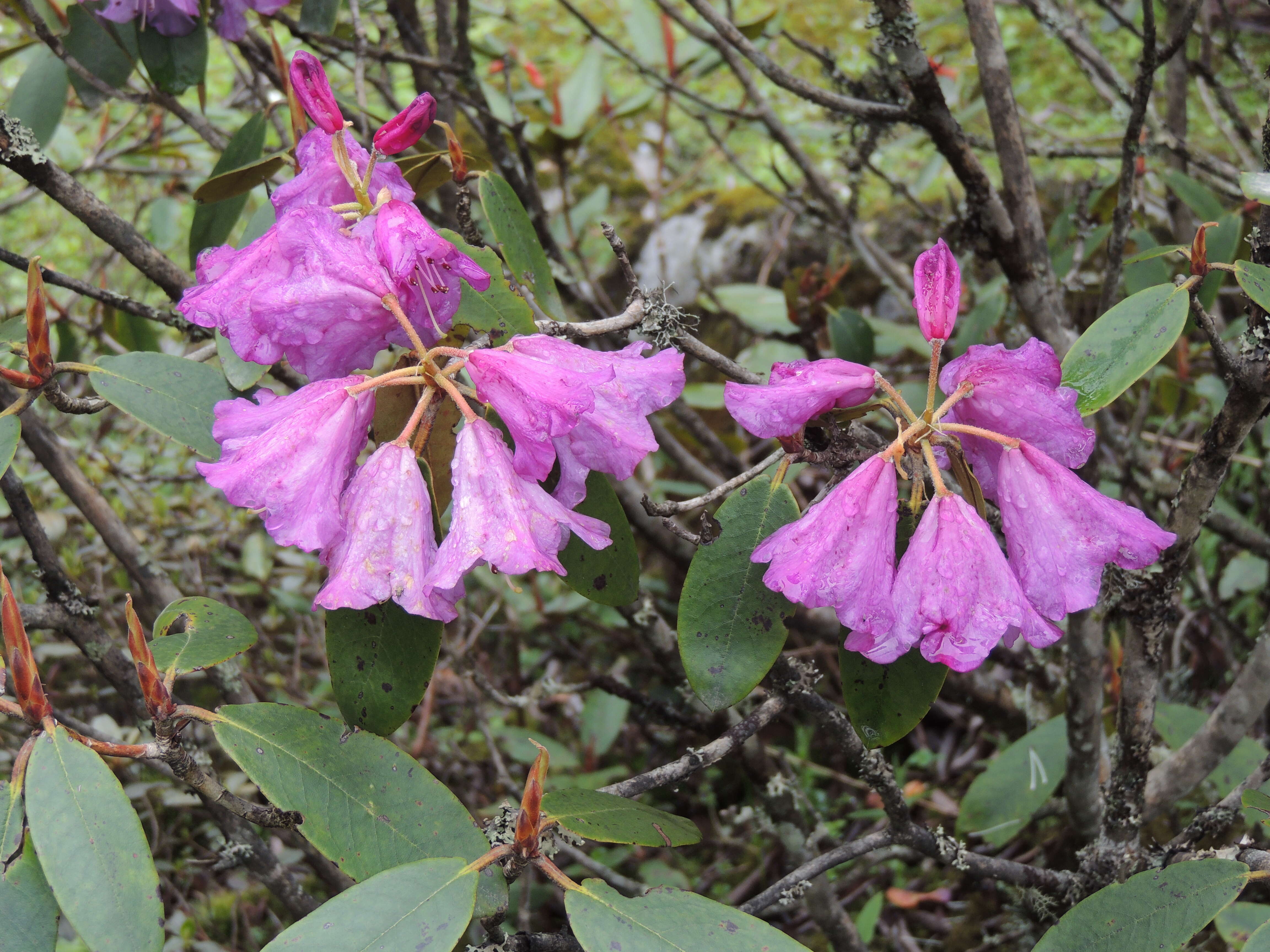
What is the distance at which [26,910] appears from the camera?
663mm

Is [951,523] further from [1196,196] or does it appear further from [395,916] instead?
[1196,196]

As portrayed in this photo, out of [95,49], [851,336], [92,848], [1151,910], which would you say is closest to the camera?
[92,848]

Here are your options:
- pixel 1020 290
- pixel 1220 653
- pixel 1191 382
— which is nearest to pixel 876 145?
pixel 1020 290

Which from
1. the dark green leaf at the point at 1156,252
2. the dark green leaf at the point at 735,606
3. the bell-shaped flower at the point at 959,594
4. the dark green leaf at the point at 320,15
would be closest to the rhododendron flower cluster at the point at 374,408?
the dark green leaf at the point at 735,606

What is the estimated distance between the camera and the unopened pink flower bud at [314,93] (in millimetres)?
755

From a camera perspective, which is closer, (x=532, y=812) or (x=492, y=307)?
(x=532, y=812)

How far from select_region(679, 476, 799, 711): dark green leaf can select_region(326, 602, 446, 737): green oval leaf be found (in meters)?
0.21

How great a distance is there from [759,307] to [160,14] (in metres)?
1.08

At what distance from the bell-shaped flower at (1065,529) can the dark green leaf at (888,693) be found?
0.39ft

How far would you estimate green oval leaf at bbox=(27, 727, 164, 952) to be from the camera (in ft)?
2.02

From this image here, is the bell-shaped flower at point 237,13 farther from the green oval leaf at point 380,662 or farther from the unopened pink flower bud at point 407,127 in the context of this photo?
the green oval leaf at point 380,662

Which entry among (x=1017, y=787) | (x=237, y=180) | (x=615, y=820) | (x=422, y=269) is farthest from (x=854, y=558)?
(x=1017, y=787)

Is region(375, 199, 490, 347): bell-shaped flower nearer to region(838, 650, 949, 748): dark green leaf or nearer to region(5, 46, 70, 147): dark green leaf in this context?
region(838, 650, 949, 748): dark green leaf

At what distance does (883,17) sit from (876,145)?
0.63 m
